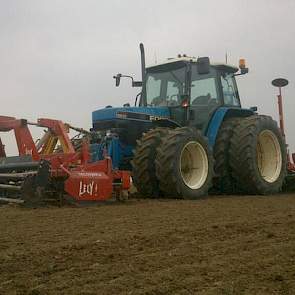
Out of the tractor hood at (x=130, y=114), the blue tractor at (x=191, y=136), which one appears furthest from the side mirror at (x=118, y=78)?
the tractor hood at (x=130, y=114)

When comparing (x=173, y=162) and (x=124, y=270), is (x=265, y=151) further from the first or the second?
(x=124, y=270)

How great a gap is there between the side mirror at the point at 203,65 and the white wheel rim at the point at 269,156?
83.4 inches

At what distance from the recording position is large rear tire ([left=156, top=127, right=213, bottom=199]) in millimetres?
8305

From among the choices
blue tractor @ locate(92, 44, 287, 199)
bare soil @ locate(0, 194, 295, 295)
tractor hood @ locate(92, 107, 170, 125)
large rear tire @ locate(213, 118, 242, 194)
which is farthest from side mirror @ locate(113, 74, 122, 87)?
bare soil @ locate(0, 194, 295, 295)

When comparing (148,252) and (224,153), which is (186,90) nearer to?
(224,153)

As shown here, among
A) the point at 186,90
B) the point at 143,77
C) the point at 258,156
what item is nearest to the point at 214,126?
the point at 186,90

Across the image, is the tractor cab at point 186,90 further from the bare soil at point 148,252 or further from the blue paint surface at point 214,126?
the bare soil at point 148,252

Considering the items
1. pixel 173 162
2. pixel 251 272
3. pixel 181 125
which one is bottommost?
pixel 251 272

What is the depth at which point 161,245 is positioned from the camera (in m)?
4.44

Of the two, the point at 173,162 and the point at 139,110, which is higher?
the point at 139,110

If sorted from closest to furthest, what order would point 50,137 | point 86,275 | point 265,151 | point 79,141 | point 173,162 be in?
1. point 86,275
2. point 173,162
3. point 50,137
4. point 79,141
5. point 265,151

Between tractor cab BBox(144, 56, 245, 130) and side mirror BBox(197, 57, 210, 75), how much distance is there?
0.27ft

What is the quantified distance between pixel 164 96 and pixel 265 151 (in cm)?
240

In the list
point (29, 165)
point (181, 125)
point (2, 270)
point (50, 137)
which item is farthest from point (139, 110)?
point (2, 270)
